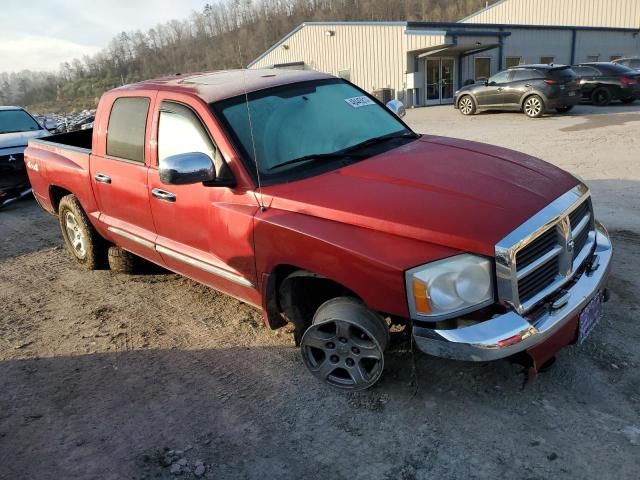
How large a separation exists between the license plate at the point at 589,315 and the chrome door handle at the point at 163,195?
2827 mm

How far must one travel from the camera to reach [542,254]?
280 centimetres

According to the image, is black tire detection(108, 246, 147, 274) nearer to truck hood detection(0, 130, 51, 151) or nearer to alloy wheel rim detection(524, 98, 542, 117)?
truck hood detection(0, 130, 51, 151)

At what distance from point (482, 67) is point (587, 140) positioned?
1798cm

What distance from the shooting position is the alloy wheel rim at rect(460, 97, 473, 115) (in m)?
18.8

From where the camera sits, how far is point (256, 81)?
3.98 m

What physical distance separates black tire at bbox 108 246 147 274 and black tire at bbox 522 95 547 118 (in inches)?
567

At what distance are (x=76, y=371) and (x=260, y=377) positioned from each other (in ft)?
4.47

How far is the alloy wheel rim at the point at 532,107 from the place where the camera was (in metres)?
16.2

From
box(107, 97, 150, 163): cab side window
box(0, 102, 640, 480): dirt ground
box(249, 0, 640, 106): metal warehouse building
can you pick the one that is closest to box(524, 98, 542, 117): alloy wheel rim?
box(249, 0, 640, 106): metal warehouse building

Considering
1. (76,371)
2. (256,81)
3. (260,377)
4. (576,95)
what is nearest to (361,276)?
(260,377)

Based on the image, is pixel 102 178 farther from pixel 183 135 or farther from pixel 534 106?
pixel 534 106

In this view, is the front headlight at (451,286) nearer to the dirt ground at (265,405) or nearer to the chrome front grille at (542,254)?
the chrome front grille at (542,254)

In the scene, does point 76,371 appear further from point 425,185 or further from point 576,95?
point 576,95

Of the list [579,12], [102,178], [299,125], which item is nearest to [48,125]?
[102,178]
